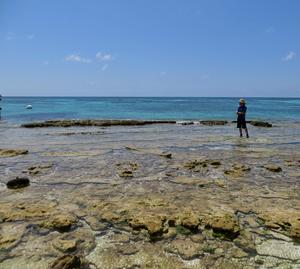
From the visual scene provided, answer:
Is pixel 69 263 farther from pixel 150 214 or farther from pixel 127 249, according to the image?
pixel 150 214

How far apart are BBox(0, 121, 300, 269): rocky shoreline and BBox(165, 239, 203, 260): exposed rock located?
0.02 metres

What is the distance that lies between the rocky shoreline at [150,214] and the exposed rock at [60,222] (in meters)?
0.02

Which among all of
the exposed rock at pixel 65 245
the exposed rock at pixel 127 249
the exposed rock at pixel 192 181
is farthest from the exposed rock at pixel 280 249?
the exposed rock at pixel 192 181

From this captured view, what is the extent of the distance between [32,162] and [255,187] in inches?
326

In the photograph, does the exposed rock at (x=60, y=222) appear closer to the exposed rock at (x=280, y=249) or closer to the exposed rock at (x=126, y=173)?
the exposed rock at (x=126, y=173)

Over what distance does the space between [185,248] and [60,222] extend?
255 centimetres

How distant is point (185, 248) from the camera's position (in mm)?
5234

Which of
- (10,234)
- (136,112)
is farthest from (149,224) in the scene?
(136,112)

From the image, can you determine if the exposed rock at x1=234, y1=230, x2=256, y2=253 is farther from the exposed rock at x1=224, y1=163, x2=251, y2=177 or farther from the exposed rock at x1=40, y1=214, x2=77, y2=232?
the exposed rock at x1=224, y1=163, x2=251, y2=177

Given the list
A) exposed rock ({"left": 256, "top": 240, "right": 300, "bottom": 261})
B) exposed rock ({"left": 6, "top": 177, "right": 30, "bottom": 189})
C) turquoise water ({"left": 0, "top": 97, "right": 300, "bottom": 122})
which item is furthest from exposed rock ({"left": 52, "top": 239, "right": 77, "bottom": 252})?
turquoise water ({"left": 0, "top": 97, "right": 300, "bottom": 122})

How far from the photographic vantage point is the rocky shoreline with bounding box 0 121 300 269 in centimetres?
497

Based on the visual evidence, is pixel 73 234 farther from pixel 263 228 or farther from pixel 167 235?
pixel 263 228

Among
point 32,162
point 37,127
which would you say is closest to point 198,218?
point 32,162

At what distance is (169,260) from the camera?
16.0ft
